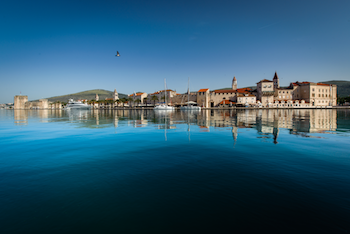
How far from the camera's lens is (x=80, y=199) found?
13.4ft

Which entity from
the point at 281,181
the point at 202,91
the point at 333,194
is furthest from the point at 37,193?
the point at 202,91

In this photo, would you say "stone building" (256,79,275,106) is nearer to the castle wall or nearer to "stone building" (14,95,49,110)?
"stone building" (14,95,49,110)

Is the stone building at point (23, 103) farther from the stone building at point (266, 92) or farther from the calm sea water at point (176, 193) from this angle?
the calm sea water at point (176, 193)

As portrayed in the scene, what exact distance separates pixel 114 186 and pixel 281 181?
4.33 m

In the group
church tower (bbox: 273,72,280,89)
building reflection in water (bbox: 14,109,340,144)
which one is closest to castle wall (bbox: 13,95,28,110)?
building reflection in water (bbox: 14,109,340,144)

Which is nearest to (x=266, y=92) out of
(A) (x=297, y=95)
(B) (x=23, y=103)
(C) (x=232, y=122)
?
(A) (x=297, y=95)

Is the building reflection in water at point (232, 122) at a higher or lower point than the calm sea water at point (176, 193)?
higher

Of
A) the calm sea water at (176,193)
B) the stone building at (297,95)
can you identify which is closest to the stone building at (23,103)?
the stone building at (297,95)

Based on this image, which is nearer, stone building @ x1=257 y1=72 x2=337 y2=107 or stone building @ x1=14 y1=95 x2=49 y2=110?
stone building @ x1=257 y1=72 x2=337 y2=107

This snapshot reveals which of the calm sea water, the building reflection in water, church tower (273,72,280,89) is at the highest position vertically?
church tower (273,72,280,89)

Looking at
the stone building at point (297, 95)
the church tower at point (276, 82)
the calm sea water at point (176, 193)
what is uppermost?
the church tower at point (276, 82)

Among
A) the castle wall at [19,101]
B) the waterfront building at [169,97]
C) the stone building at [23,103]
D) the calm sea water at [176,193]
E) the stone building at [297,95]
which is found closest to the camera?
the calm sea water at [176,193]

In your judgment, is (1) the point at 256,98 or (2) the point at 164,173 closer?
(2) the point at 164,173

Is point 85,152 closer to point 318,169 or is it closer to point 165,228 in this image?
point 165,228
